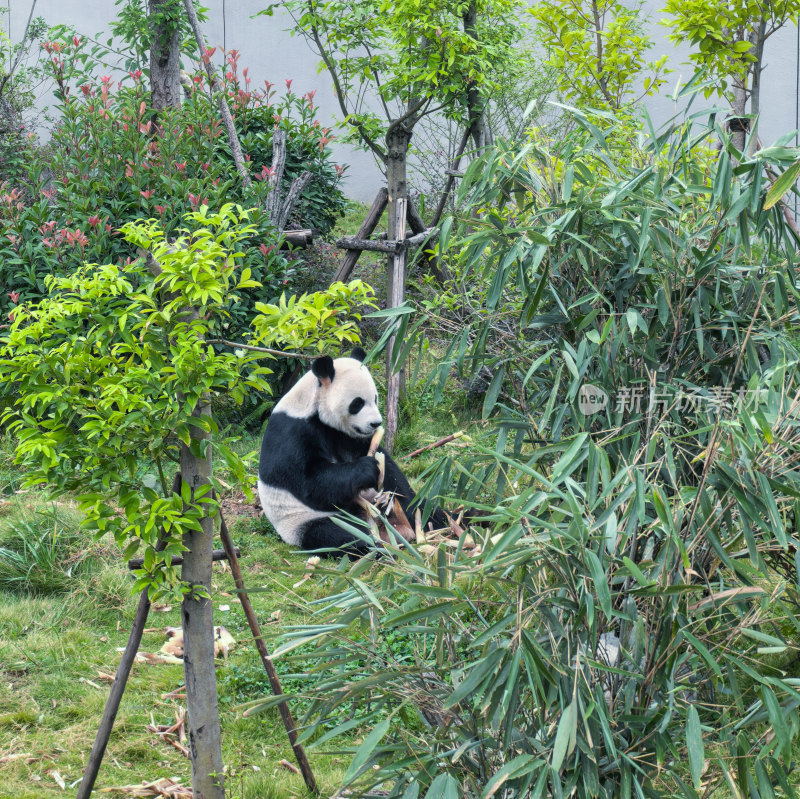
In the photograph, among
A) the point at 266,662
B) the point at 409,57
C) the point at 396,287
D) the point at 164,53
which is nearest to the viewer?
the point at 266,662

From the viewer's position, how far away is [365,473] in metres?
4.30

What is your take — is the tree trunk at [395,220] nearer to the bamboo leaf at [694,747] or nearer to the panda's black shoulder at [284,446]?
the panda's black shoulder at [284,446]

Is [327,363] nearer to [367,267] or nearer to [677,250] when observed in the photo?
[677,250]

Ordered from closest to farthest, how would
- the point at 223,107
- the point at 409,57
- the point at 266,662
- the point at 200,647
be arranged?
the point at 200,647
the point at 266,662
the point at 409,57
the point at 223,107

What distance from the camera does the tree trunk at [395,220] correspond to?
570 cm

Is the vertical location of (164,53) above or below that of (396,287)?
above

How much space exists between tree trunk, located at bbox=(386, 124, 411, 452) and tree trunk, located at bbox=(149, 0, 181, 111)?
6.62 ft

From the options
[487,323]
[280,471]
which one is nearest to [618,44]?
[280,471]

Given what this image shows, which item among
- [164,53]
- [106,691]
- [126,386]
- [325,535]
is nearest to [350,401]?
[325,535]

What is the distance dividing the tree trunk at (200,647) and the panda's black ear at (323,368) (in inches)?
65.2

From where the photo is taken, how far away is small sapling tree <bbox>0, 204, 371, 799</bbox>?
204 cm

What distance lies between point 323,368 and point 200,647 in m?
1.90

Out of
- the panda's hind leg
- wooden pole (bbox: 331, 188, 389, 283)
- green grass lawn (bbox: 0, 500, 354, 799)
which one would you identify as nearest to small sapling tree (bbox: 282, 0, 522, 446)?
wooden pole (bbox: 331, 188, 389, 283)

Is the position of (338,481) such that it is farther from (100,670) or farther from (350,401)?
(100,670)
